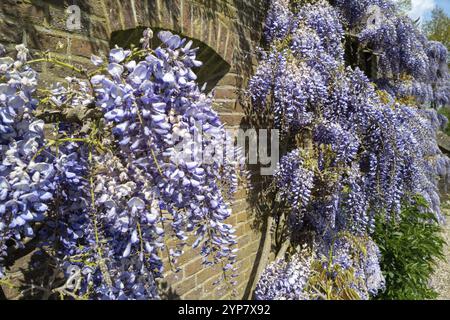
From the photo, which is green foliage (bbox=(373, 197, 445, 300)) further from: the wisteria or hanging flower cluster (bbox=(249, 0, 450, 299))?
the wisteria

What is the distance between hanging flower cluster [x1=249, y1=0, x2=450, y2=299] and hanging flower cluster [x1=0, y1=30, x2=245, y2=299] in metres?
1.49

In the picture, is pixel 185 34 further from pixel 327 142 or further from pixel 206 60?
pixel 327 142

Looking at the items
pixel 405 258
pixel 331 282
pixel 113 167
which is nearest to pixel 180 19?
pixel 113 167

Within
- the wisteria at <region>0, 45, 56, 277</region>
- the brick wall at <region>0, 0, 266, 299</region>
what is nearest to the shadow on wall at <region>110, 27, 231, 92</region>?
the brick wall at <region>0, 0, 266, 299</region>

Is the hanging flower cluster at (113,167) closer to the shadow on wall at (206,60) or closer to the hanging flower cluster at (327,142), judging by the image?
the shadow on wall at (206,60)

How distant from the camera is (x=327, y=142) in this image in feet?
9.59

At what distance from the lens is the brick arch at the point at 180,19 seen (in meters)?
1.70

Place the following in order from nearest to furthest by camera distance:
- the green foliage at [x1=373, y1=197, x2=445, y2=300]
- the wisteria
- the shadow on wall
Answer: the wisteria → the shadow on wall → the green foliage at [x1=373, y1=197, x2=445, y2=300]

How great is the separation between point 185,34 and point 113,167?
3.86ft

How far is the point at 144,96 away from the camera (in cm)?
109

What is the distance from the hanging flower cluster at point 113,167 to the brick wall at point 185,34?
31cm

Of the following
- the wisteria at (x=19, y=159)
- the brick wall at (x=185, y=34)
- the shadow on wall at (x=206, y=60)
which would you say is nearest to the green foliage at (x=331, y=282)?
the brick wall at (x=185, y=34)

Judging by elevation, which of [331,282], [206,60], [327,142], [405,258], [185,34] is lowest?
[405,258]

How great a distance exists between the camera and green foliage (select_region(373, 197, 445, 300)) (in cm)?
387
